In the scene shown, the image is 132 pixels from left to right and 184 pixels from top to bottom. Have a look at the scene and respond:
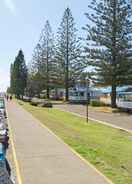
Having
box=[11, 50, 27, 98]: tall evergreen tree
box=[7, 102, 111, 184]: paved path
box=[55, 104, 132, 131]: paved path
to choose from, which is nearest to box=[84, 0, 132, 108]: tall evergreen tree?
box=[55, 104, 132, 131]: paved path

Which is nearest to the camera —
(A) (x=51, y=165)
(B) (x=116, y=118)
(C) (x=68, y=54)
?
(A) (x=51, y=165)

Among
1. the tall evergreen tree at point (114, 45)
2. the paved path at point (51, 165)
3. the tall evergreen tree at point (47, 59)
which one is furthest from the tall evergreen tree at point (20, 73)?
the paved path at point (51, 165)

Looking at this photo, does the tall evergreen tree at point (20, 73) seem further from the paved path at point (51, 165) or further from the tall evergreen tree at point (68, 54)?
the paved path at point (51, 165)

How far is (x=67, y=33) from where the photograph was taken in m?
82.9

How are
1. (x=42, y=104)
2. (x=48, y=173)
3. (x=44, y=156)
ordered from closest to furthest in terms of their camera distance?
1. (x=48, y=173)
2. (x=44, y=156)
3. (x=42, y=104)

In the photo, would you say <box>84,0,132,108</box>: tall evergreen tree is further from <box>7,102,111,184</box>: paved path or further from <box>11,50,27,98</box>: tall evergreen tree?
<box>11,50,27,98</box>: tall evergreen tree

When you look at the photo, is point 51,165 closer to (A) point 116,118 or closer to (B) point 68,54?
(A) point 116,118

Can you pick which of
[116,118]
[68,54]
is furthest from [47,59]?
[116,118]

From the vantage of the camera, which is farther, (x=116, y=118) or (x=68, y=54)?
(x=68, y=54)

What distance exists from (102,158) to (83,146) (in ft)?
9.43

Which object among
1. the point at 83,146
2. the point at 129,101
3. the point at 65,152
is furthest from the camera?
the point at 129,101

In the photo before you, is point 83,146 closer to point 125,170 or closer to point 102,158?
point 102,158

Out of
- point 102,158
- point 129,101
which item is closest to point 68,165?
point 102,158

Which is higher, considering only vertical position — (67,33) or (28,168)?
(67,33)
